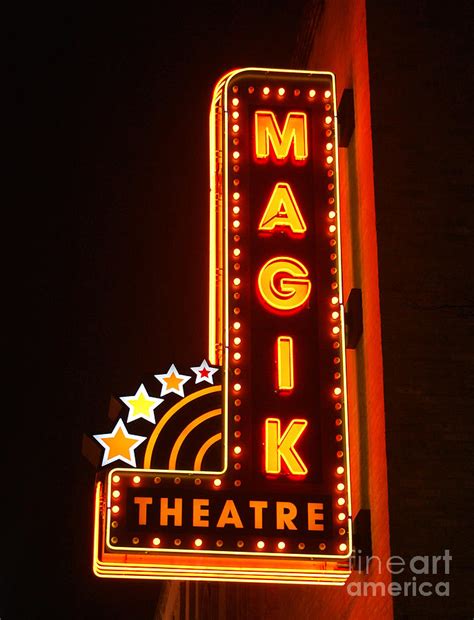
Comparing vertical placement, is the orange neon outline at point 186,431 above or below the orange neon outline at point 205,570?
above

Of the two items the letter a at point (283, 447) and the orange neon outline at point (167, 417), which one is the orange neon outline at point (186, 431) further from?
the letter a at point (283, 447)

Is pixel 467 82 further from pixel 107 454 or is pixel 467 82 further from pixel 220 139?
pixel 107 454

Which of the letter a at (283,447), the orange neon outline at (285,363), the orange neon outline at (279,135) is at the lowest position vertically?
the letter a at (283,447)

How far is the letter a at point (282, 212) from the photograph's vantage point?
1284cm

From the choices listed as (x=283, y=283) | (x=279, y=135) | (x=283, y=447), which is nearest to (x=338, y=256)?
(x=283, y=283)

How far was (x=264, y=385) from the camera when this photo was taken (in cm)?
1210

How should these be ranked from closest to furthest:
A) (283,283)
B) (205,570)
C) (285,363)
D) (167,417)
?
1. (205,570)
2. (285,363)
3. (167,417)
4. (283,283)

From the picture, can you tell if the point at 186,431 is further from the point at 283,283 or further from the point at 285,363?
the point at 283,283

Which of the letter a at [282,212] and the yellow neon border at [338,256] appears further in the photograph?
the letter a at [282,212]

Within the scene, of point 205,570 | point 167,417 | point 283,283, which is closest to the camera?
point 205,570

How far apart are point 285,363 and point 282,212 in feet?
5.43

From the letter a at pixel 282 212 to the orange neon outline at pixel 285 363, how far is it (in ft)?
3.93

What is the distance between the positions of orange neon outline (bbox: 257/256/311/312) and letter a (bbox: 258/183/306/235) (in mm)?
370

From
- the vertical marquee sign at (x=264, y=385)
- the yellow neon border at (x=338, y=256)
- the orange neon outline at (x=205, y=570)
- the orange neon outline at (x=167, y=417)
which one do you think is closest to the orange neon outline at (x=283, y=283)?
the vertical marquee sign at (x=264, y=385)
